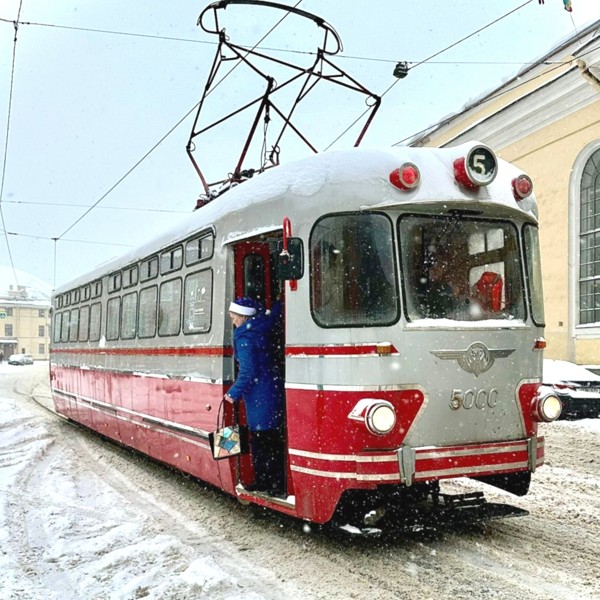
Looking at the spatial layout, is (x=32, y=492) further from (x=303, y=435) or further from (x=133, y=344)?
(x=303, y=435)

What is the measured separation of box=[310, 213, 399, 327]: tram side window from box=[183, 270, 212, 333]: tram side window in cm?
165

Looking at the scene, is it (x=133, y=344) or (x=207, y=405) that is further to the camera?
(x=133, y=344)

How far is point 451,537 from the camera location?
5.75 m

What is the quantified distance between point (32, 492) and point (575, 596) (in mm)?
5581

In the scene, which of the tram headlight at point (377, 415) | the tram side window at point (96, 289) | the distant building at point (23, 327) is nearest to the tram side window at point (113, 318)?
the tram side window at point (96, 289)

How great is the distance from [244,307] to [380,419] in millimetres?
1657

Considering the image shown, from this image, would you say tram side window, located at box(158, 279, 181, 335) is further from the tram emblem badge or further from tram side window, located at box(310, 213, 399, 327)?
the tram emblem badge

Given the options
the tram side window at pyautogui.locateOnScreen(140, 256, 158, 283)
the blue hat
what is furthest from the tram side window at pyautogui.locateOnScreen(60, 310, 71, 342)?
the blue hat

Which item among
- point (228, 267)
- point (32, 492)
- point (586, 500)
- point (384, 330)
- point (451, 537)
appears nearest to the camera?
point (384, 330)

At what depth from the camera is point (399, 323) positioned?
206 inches

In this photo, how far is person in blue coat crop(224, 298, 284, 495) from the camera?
5.99m

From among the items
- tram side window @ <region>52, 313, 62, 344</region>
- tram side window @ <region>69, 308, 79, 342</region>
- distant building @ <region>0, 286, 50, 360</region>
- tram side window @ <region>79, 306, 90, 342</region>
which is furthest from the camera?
distant building @ <region>0, 286, 50, 360</region>

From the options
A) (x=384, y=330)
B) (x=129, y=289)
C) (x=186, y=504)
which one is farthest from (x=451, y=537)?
(x=129, y=289)

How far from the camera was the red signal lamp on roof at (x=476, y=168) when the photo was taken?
18.1ft
